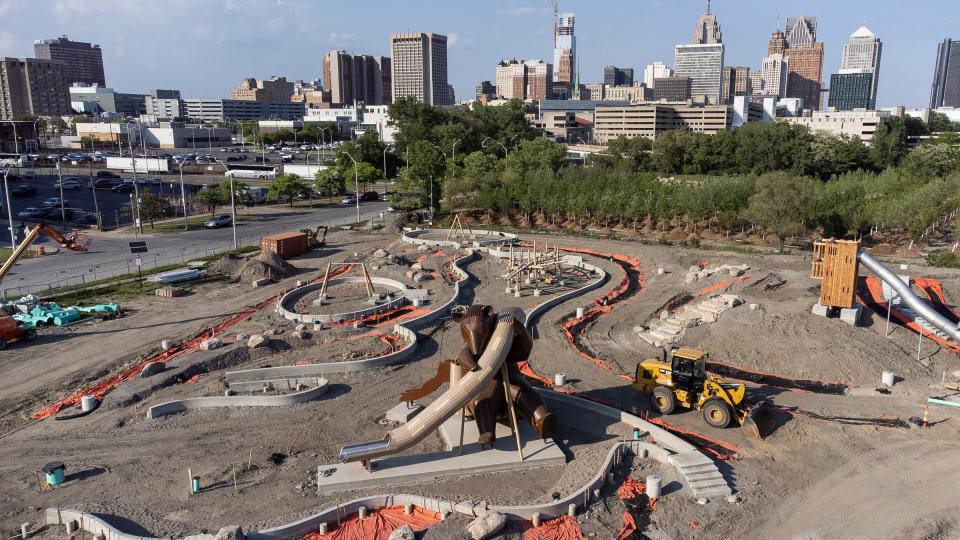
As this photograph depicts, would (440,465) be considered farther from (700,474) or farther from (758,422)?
(758,422)

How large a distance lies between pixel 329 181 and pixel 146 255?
3328 centimetres

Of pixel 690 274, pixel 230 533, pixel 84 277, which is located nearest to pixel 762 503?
pixel 230 533

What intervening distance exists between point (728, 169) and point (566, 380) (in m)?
89.4

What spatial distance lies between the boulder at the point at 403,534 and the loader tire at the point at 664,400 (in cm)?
1001

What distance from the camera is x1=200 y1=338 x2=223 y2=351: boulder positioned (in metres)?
29.2

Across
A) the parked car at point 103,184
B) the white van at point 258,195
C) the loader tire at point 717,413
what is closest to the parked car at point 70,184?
the parked car at point 103,184

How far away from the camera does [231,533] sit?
15438 millimetres

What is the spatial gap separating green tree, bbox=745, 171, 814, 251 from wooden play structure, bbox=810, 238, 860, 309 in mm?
21762

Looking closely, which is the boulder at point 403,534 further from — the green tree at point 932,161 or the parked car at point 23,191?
the green tree at point 932,161

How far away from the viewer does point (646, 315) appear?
112 ft

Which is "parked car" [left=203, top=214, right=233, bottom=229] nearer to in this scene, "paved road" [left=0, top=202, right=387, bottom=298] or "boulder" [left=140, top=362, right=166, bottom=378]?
"paved road" [left=0, top=202, right=387, bottom=298]

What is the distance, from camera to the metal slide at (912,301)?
2768 cm

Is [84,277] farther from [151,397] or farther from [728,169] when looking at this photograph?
[728,169]

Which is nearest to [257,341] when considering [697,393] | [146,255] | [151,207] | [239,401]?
[239,401]
